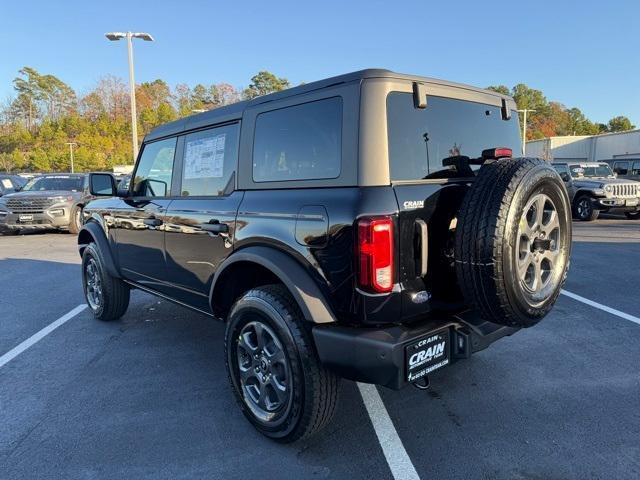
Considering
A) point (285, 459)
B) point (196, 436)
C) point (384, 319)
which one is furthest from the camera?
point (196, 436)

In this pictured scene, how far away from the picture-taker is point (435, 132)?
2.74 m

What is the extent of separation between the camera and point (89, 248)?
508cm

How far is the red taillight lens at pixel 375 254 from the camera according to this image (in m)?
2.26

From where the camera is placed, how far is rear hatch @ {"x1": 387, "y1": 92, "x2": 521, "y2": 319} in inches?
95.0

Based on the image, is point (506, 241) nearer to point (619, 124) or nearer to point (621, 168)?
point (621, 168)

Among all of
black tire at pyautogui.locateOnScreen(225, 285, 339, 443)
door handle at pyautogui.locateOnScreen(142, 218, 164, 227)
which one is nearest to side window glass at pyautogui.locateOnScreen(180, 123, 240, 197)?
door handle at pyautogui.locateOnScreen(142, 218, 164, 227)

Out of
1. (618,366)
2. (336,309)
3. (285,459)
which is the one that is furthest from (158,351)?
(618,366)

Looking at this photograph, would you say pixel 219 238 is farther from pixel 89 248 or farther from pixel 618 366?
pixel 618 366

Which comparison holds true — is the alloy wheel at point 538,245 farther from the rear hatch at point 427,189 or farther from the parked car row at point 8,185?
the parked car row at point 8,185

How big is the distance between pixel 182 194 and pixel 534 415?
2947 mm

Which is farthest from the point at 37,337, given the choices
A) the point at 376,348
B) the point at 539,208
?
the point at 539,208

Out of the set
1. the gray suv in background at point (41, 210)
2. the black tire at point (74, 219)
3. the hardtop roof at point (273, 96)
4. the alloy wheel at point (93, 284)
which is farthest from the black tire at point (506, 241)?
the black tire at point (74, 219)

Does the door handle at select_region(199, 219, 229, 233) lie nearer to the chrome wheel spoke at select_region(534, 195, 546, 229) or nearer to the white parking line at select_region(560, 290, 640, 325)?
the chrome wheel spoke at select_region(534, 195, 546, 229)

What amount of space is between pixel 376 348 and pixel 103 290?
372cm
